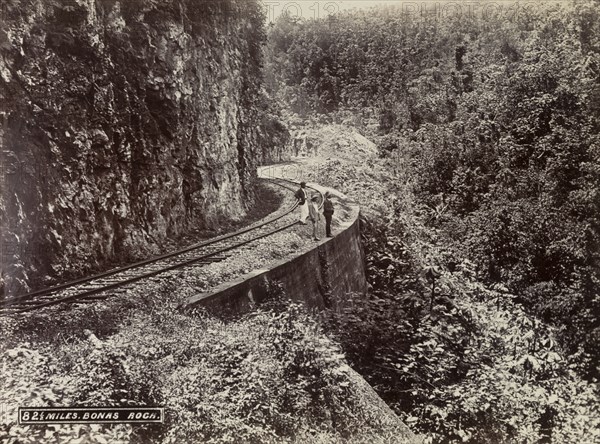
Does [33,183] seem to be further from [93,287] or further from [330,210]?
[330,210]

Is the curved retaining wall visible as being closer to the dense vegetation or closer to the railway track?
the dense vegetation

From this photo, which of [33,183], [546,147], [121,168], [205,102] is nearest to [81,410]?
[33,183]

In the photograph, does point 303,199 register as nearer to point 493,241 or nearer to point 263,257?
point 263,257

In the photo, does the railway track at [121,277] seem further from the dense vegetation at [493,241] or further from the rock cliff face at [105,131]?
the dense vegetation at [493,241]

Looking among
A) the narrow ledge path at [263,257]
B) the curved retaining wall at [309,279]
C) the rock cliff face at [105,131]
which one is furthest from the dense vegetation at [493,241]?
the rock cliff face at [105,131]
